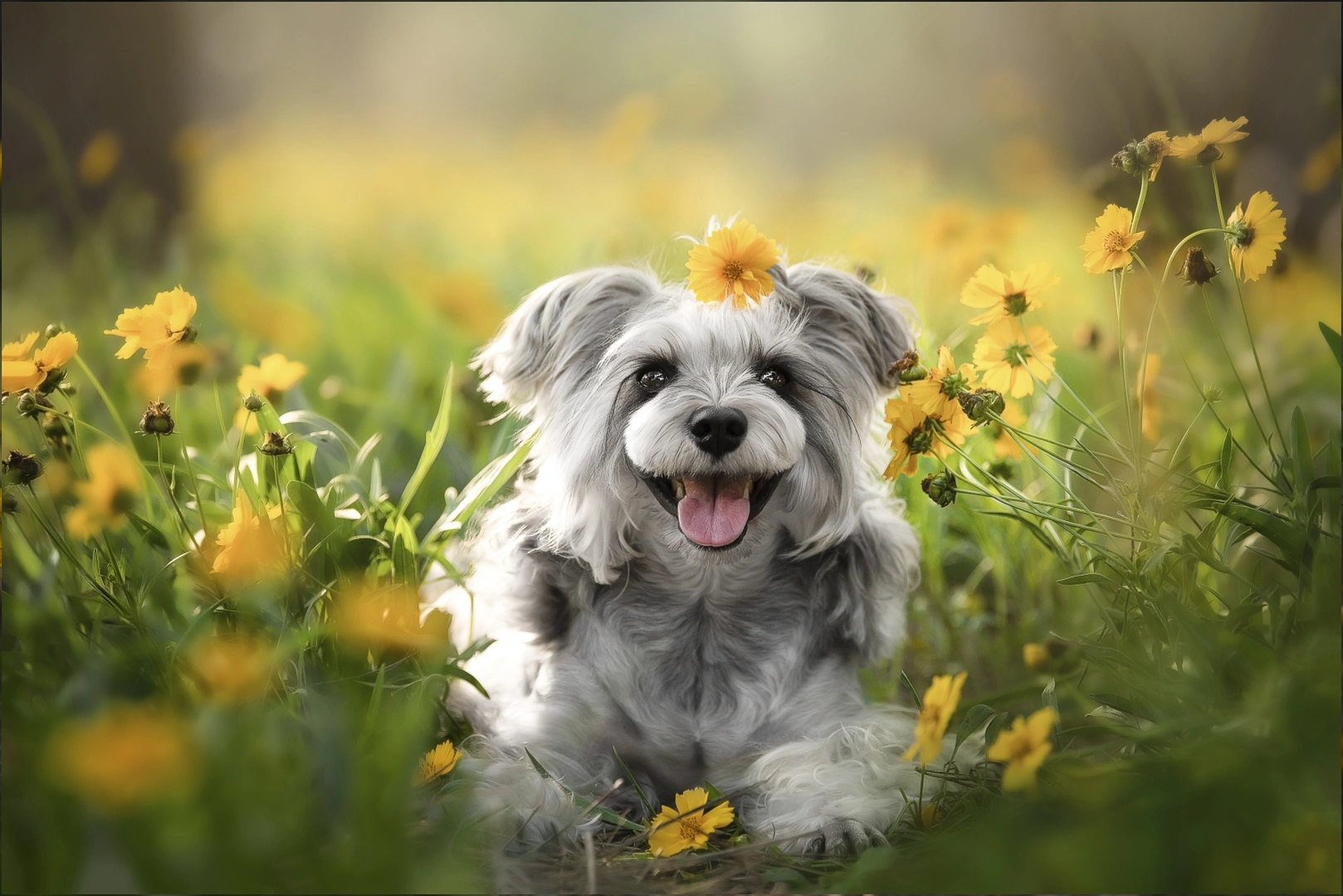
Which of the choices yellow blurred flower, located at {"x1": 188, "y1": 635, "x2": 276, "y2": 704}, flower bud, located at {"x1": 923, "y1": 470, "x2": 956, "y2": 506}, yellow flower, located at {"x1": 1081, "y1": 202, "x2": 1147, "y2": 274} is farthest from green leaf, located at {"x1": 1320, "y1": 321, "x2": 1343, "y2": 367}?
yellow blurred flower, located at {"x1": 188, "y1": 635, "x2": 276, "y2": 704}

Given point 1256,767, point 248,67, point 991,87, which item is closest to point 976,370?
point 1256,767

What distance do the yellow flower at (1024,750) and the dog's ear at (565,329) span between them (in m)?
1.43

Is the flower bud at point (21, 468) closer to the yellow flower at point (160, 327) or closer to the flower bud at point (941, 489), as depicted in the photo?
the yellow flower at point (160, 327)

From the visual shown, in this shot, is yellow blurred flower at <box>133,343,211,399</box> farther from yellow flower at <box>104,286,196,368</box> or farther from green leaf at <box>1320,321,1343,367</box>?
green leaf at <box>1320,321,1343,367</box>

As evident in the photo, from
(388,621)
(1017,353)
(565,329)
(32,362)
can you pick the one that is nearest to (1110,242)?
(1017,353)

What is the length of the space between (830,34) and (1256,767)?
4157 mm

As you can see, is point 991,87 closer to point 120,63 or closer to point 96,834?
point 120,63

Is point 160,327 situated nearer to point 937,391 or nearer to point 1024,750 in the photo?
point 937,391

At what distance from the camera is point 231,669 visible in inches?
59.2

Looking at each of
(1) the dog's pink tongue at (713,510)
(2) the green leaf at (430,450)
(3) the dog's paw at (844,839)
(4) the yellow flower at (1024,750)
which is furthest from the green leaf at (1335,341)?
(2) the green leaf at (430,450)

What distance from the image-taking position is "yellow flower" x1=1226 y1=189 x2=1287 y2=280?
6.45 feet

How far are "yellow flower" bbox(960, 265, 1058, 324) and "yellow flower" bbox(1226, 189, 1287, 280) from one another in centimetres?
38

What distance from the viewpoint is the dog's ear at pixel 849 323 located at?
8.70ft

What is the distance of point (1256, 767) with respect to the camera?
1.55m
